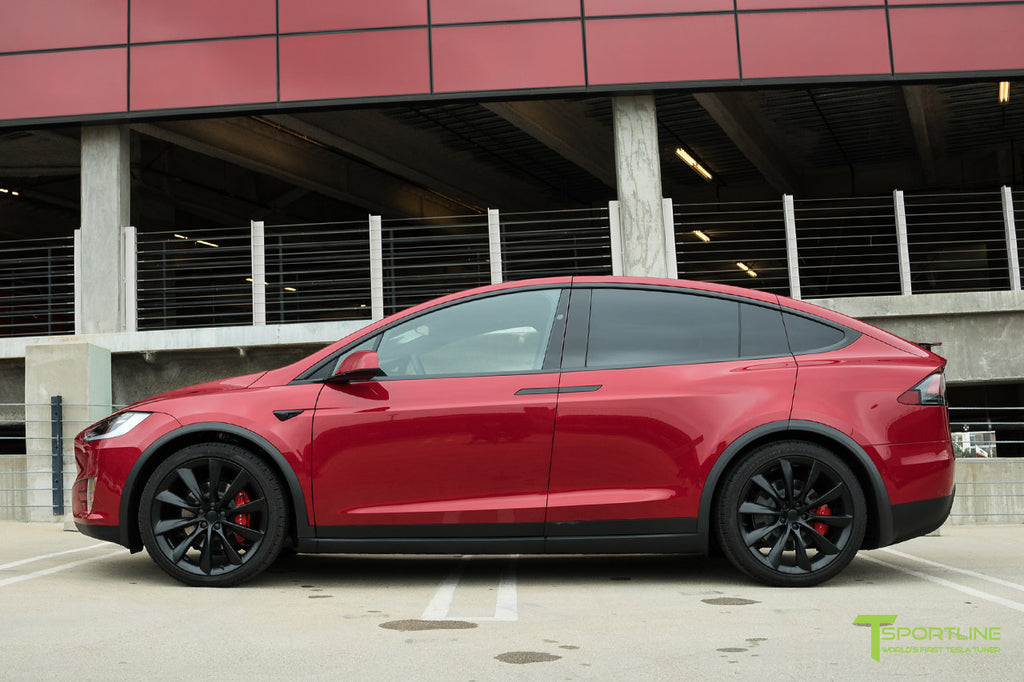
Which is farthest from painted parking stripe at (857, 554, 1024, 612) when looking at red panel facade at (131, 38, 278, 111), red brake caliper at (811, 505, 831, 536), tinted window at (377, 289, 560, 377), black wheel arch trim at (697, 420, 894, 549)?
red panel facade at (131, 38, 278, 111)

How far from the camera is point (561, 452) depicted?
4742 millimetres

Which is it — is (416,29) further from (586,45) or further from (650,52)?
(650,52)

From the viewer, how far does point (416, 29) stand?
41.8 feet

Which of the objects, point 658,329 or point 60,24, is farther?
point 60,24

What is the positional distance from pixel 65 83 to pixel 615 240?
25.6 feet

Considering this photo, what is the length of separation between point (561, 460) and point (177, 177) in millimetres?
19893

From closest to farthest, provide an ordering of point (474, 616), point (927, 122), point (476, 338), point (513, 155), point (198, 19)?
point (474, 616), point (476, 338), point (198, 19), point (927, 122), point (513, 155)

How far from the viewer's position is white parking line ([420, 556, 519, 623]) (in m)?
4.08

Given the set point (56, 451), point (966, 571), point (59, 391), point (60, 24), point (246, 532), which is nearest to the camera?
point (246, 532)

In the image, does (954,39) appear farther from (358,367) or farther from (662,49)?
(358,367)

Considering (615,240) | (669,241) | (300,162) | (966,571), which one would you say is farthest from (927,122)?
(966,571)

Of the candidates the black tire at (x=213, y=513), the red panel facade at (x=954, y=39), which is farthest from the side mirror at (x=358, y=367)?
the red panel facade at (x=954, y=39)

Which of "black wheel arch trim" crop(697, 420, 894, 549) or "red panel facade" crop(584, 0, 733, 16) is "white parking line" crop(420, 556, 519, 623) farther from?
"red panel facade" crop(584, 0, 733, 16)

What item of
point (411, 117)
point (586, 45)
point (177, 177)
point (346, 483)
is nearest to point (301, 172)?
point (411, 117)
